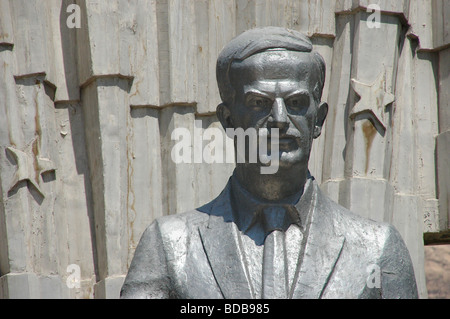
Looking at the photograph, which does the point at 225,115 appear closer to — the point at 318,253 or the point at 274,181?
the point at 274,181

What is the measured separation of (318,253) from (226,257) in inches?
15.0

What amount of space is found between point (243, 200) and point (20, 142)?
3.36 metres

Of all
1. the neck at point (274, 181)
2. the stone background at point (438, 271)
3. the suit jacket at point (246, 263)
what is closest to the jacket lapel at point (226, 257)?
the suit jacket at point (246, 263)

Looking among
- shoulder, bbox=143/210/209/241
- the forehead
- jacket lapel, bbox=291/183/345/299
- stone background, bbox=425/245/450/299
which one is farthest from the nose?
stone background, bbox=425/245/450/299

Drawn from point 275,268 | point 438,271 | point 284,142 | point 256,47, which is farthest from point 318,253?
point 438,271

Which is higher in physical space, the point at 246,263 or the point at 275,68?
the point at 275,68

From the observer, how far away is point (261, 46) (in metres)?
5.38

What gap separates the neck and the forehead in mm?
364

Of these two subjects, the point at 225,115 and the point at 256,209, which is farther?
the point at 225,115

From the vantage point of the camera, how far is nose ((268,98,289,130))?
5273mm

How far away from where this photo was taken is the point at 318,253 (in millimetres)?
5277

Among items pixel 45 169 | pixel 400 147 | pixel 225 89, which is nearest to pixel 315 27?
pixel 400 147

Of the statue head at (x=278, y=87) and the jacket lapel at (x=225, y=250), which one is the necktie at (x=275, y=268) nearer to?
the jacket lapel at (x=225, y=250)

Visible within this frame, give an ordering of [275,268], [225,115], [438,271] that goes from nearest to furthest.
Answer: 1. [275,268]
2. [225,115]
3. [438,271]
